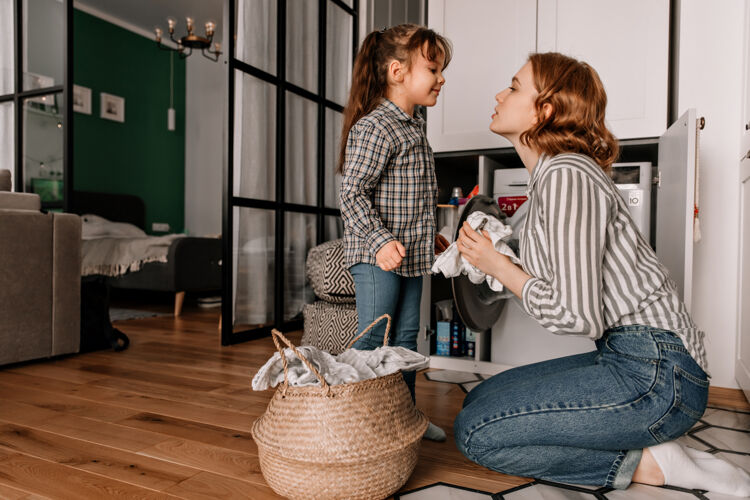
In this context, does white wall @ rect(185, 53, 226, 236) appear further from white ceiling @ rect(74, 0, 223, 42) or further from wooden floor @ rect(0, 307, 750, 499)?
wooden floor @ rect(0, 307, 750, 499)

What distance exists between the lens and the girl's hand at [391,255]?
3.98 feet

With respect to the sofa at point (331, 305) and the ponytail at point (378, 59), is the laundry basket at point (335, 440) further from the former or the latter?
the sofa at point (331, 305)

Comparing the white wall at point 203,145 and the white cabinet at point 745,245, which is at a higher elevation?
the white wall at point 203,145

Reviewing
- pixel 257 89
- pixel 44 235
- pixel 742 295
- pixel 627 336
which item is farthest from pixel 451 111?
pixel 44 235

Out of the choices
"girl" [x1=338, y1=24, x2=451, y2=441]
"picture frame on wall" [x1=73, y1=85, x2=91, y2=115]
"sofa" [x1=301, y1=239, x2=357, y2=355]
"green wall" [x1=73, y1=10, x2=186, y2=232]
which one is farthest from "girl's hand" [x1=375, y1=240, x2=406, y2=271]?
"picture frame on wall" [x1=73, y1=85, x2=91, y2=115]

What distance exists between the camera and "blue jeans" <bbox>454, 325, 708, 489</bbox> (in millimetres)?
1026

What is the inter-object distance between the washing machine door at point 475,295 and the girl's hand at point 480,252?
0.32m

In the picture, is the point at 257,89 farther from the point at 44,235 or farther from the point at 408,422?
the point at 408,422

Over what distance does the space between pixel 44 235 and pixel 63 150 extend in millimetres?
675

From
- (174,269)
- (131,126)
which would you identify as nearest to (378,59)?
(174,269)

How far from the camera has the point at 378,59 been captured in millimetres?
1457

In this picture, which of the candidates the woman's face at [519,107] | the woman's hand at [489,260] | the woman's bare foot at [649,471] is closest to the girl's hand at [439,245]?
the woman's hand at [489,260]

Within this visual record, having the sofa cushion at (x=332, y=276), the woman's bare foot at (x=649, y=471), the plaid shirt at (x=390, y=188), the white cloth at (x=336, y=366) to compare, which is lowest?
the woman's bare foot at (x=649, y=471)

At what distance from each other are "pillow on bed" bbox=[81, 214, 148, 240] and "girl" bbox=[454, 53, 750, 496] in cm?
373
